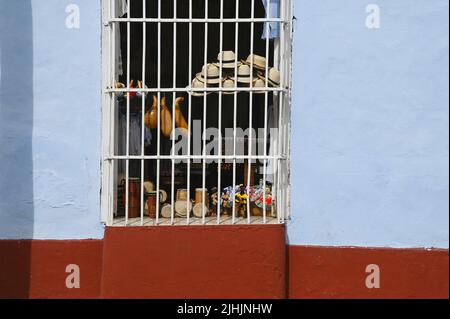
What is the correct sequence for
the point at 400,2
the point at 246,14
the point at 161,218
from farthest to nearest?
1. the point at 246,14
2. the point at 161,218
3. the point at 400,2

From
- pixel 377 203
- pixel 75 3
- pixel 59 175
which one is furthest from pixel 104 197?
pixel 377 203

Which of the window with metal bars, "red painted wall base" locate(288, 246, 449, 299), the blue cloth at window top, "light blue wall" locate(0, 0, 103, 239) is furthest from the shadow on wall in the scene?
"red painted wall base" locate(288, 246, 449, 299)

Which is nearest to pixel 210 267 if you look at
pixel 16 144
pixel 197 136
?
pixel 197 136

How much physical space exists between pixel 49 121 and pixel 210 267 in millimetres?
1582

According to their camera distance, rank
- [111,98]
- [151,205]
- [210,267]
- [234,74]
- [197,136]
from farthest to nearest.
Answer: [197,136]
[151,205]
[234,74]
[111,98]
[210,267]

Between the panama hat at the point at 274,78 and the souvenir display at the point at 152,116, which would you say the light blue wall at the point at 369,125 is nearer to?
the panama hat at the point at 274,78

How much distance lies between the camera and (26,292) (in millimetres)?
4145

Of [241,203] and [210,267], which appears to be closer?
[210,267]

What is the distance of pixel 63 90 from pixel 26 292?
1.51 metres

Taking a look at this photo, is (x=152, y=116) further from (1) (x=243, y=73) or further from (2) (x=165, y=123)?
(1) (x=243, y=73)

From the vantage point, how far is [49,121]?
414 centimetres

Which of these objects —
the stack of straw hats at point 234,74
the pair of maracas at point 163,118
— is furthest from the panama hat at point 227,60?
the pair of maracas at point 163,118

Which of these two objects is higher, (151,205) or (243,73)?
(243,73)

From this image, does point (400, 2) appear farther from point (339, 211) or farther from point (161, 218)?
point (161, 218)
